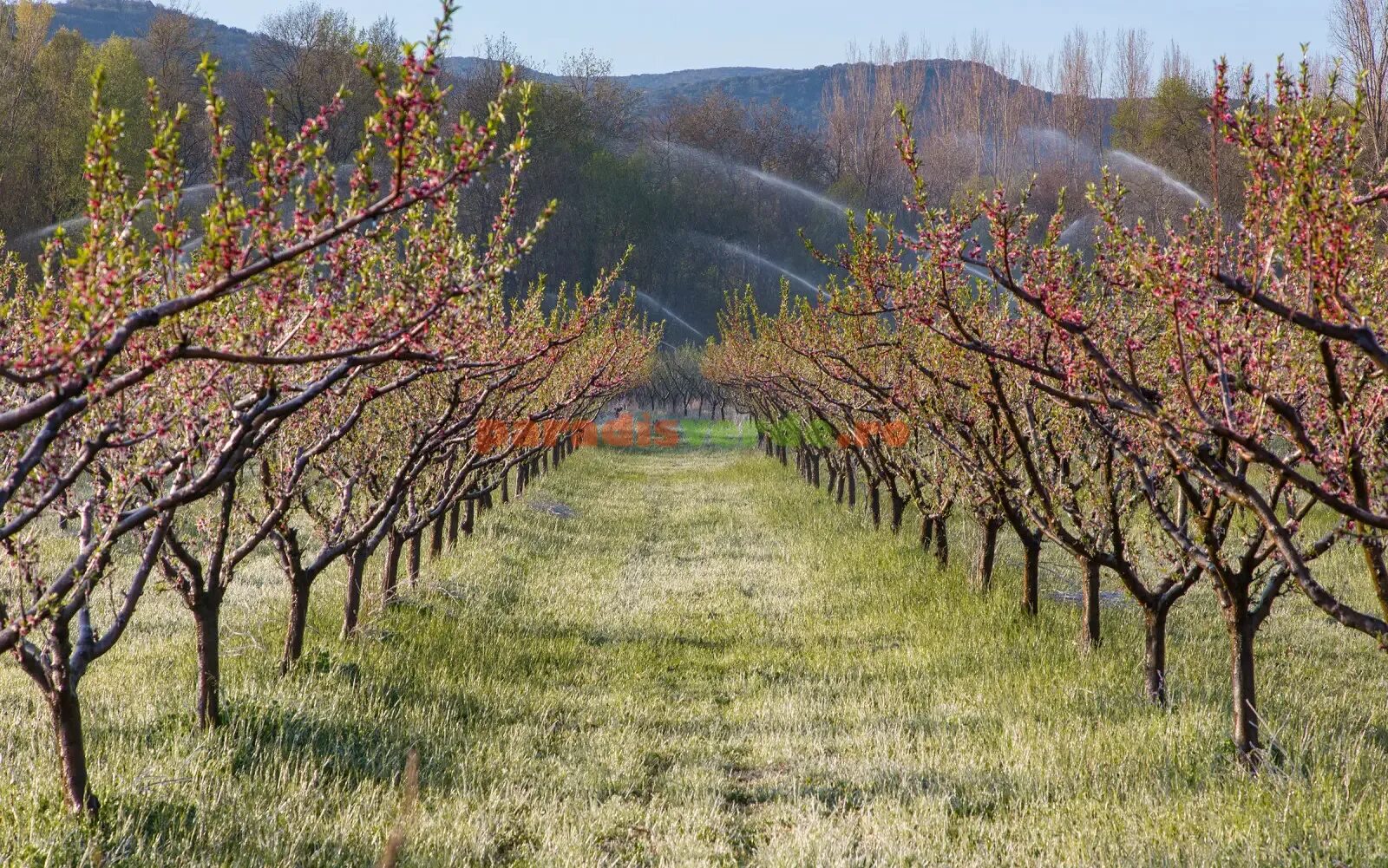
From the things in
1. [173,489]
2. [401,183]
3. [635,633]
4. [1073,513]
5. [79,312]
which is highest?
[401,183]

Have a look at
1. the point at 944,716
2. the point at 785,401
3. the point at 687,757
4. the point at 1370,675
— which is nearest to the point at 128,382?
the point at 687,757

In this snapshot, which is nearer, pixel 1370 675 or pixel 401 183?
pixel 401 183

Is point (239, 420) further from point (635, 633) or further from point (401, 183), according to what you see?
point (635, 633)

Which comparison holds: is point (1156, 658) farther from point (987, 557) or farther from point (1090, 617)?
point (987, 557)

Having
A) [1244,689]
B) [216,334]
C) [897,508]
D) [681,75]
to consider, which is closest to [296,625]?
[216,334]

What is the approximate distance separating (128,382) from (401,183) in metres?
0.90

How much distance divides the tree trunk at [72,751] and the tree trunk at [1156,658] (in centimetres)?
616

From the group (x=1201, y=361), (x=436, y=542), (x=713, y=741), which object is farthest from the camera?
(x=436, y=542)

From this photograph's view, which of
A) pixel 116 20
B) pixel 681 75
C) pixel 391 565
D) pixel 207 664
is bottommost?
pixel 391 565

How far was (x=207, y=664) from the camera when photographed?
19.5 ft

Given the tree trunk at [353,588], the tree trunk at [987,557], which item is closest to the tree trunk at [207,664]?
the tree trunk at [353,588]

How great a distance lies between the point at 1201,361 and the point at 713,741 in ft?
12.9

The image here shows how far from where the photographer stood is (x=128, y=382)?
9.12 feet

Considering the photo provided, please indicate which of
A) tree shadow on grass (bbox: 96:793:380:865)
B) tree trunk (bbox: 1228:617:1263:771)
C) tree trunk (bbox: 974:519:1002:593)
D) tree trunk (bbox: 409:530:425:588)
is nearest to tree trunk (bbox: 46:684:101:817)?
tree shadow on grass (bbox: 96:793:380:865)
